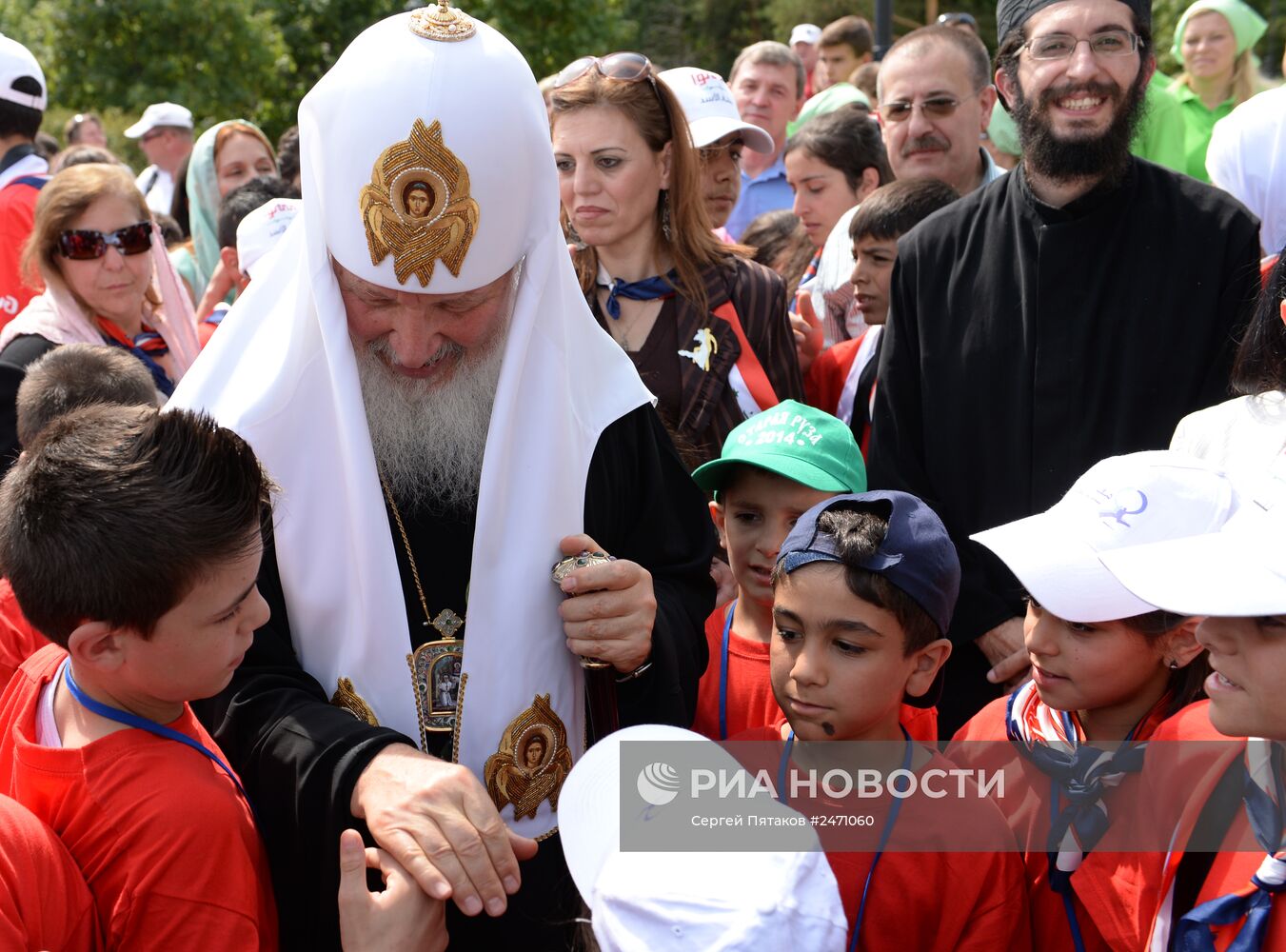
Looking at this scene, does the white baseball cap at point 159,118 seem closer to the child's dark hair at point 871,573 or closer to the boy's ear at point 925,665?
the child's dark hair at point 871,573

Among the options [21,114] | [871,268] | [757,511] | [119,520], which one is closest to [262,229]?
[21,114]

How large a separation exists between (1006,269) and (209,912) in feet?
8.19

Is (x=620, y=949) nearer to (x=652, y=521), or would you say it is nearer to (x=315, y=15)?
(x=652, y=521)

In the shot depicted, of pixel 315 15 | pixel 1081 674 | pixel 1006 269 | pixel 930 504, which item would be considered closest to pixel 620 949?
pixel 1081 674

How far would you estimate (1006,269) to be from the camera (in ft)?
11.5

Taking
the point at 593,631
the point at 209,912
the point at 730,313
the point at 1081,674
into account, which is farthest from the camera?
the point at 730,313

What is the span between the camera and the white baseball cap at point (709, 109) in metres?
5.48

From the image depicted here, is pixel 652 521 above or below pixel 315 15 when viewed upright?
below

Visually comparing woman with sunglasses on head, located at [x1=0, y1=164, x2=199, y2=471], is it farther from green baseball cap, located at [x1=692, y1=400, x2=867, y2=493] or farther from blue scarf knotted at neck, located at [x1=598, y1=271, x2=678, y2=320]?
green baseball cap, located at [x1=692, y1=400, x2=867, y2=493]

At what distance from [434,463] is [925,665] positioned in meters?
1.12

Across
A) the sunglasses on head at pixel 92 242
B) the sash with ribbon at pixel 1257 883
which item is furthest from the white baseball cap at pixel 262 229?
the sash with ribbon at pixel 1257 883

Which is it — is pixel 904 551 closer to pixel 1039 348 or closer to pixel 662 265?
pixel 1039 348

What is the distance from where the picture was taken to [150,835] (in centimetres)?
194

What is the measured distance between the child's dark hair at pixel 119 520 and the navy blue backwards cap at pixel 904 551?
1207 millimetres
